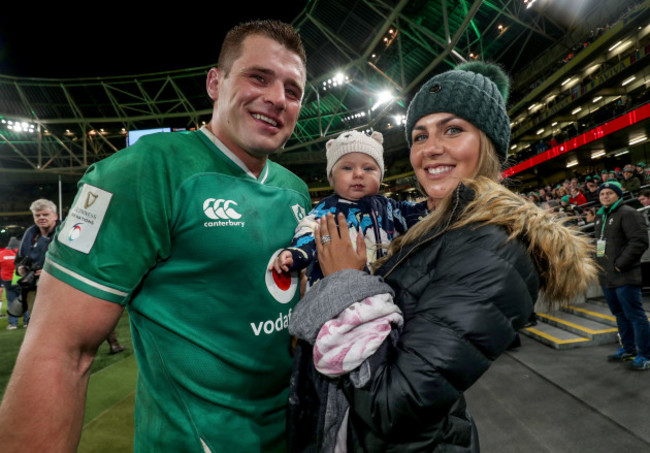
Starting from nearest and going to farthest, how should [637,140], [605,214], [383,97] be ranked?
[605,214]
[383,97]
[637,140]

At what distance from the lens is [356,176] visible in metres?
2.07

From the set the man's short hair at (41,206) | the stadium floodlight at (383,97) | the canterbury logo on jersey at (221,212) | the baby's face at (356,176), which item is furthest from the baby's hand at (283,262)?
the stadium floodlight at (383,97)

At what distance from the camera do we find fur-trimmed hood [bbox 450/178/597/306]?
3.25 ft

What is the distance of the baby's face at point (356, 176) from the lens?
2.06 meters

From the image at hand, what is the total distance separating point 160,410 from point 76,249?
0.58 m

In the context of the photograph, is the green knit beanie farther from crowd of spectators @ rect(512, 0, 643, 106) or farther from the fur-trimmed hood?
crowd of spectators @ rect(512, 0, 643, 106)

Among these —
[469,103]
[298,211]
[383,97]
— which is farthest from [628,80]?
[298,211]

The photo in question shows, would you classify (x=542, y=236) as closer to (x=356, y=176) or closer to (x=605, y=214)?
(x=356, y=176)

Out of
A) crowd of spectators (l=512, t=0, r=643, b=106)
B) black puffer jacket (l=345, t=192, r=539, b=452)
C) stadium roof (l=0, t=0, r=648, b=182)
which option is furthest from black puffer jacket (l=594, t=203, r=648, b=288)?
crowd of spectators (l=512, t=0, r=643, b=106)

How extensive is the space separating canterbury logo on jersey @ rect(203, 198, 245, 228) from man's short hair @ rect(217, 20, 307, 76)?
576 mm

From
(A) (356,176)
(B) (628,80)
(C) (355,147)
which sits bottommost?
(A) (356,176)

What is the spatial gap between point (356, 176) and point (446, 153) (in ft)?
2.32

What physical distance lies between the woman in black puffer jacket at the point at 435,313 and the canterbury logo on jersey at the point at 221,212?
36 centimetres

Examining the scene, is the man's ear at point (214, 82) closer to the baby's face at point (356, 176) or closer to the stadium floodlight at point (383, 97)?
the baby's face at point (356, 176)
